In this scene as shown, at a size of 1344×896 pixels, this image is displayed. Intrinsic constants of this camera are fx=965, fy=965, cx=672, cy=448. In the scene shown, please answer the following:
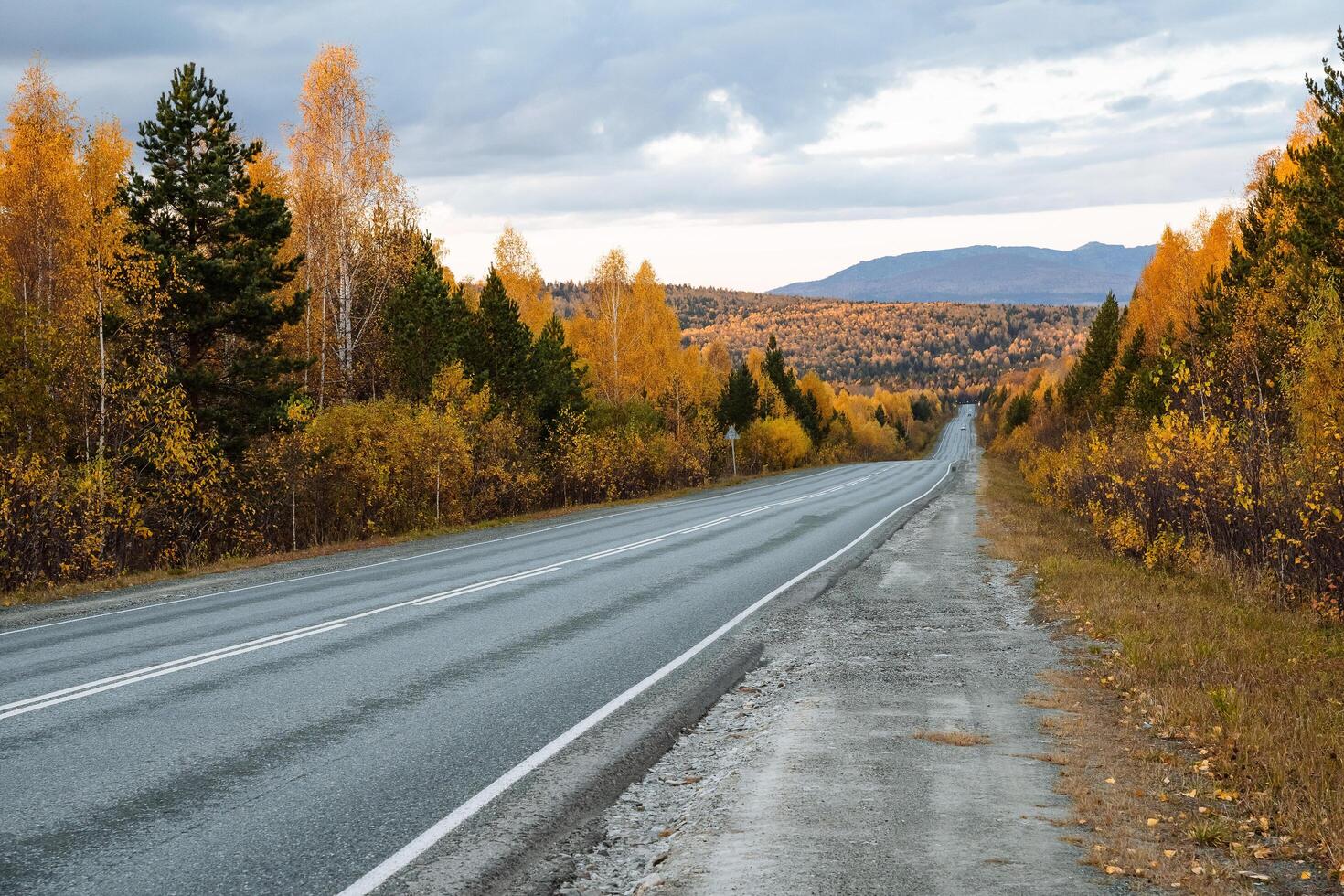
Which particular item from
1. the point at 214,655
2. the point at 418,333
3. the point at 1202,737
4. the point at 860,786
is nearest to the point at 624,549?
the point at 214,655

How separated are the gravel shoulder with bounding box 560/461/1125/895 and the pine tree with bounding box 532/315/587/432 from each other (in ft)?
105

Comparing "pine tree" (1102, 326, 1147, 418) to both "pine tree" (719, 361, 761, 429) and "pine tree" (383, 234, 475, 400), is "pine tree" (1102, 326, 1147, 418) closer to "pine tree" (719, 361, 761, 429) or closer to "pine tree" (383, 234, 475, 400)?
"pine tree" (719, 361, 761, 429)

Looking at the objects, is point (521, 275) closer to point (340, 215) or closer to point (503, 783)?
point (340, 215)

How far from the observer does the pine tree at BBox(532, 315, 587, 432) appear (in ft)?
137

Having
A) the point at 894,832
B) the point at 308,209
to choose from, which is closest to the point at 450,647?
the point at 894,832

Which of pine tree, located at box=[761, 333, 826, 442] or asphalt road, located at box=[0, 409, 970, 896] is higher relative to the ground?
pine tree, located at box=[761, 333, 826, 442]

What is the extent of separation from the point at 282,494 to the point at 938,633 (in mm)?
17327

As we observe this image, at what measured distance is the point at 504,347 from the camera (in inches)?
1545

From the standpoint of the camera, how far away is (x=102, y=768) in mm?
5578

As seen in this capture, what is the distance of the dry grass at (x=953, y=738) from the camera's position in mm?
5981

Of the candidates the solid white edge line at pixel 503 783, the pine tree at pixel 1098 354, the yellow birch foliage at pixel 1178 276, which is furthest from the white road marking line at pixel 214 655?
the pine tree at pixel 1098 354

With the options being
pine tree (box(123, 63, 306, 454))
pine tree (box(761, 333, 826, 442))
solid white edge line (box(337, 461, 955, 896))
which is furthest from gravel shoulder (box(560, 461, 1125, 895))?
pine tree (box(761, 333, 826, 442))

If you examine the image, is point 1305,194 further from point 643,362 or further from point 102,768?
point 643,362

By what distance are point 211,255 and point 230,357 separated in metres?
3.34
